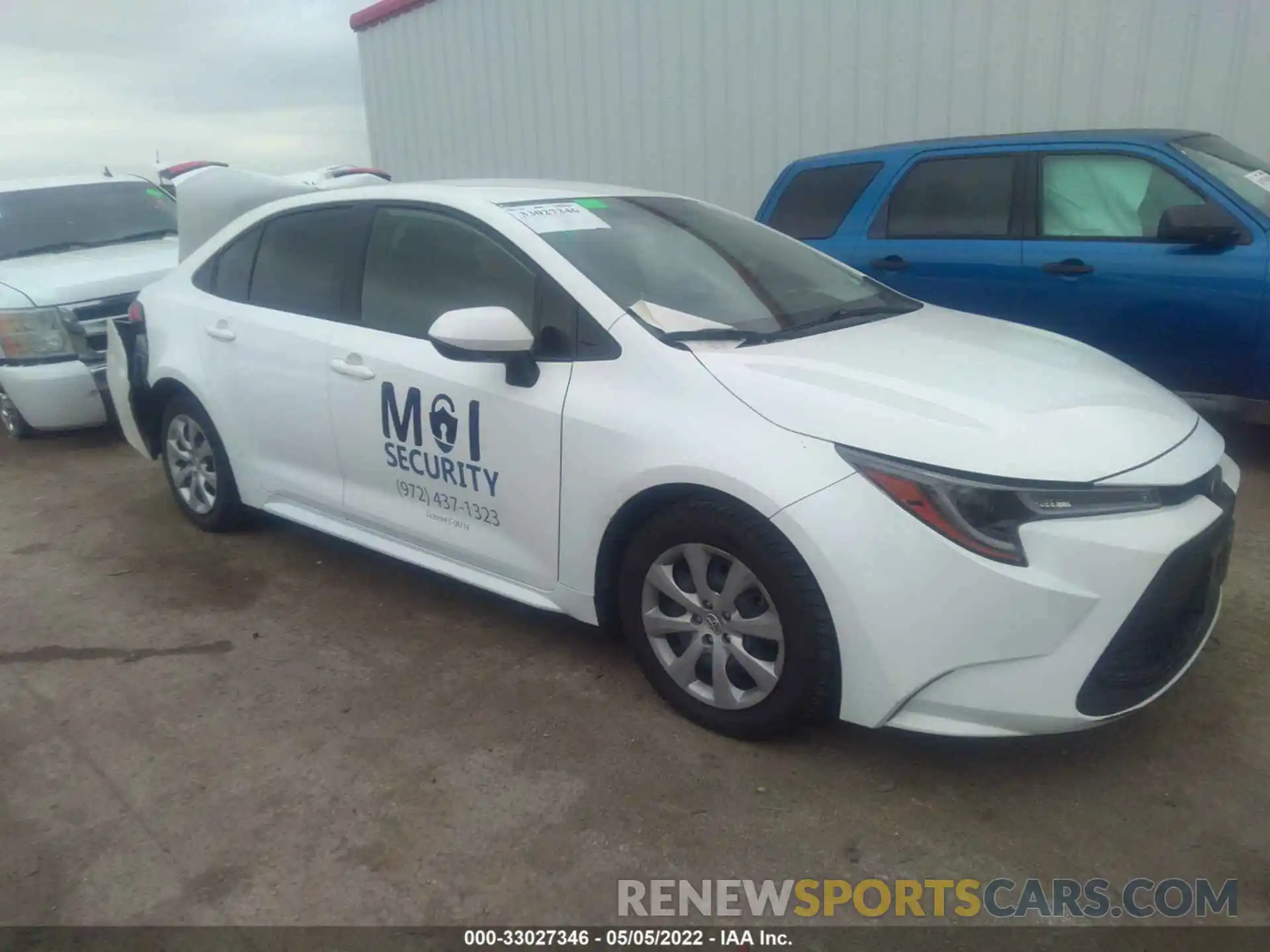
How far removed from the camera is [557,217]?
11.2 feet

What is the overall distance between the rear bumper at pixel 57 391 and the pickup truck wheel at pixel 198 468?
5.27 feet

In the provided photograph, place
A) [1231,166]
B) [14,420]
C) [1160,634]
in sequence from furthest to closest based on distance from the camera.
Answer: [14,420], [1231,166], [1160,634]

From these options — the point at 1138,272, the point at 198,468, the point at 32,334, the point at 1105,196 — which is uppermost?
the point at 1105,196

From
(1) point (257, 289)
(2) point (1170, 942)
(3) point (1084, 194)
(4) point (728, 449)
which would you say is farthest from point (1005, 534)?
(3) point (1084, 194)

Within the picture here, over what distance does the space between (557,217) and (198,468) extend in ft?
7.35

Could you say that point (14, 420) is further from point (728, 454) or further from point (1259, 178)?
point (1259, 178)

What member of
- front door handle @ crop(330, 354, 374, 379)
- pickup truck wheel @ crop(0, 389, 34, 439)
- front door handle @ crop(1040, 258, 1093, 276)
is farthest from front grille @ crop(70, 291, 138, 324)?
front door handle @ crop(1040, 258, 1093, 276)

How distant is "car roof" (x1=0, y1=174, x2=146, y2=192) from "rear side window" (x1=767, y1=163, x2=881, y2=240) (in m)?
5.01

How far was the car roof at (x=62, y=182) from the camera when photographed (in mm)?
7418

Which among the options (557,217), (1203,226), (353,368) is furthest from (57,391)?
(1203,226)

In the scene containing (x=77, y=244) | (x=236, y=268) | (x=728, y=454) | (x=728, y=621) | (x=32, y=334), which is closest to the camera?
(x=728, y=454)

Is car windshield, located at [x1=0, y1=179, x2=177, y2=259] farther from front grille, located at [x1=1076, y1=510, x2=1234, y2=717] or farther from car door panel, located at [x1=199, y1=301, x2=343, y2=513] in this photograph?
front grille, located at [x1=1076, y1=510, x2=1234, y2=717]

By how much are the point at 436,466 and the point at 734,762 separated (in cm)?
137

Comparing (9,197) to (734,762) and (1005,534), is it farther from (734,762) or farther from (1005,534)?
(1005,534)
